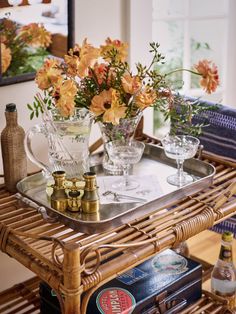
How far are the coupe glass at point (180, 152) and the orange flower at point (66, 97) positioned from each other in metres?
0.38

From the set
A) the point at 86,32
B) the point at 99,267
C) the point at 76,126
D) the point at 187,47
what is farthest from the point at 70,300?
the point at 187,47

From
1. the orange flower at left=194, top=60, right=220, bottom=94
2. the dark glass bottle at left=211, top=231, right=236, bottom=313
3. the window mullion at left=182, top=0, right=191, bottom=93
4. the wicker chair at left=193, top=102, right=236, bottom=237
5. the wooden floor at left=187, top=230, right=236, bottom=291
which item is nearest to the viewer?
the orange flower at left=194, top=60, right=220, bottom=94

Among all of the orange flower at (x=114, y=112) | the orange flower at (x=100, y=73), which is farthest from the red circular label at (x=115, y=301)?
the orange flower at (x=100, y=73)

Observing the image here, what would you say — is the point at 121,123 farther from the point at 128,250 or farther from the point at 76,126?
the point at 128,250

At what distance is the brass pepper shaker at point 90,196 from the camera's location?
5.45 feet

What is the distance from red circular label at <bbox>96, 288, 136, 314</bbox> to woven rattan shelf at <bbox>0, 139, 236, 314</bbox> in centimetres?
12

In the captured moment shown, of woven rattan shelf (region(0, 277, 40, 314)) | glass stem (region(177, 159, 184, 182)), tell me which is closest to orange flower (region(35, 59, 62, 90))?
glass stem (region(177, 159, 184, 182))

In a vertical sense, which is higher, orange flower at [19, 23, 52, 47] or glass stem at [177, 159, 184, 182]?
orange flower at [19, 23, 52, 47]

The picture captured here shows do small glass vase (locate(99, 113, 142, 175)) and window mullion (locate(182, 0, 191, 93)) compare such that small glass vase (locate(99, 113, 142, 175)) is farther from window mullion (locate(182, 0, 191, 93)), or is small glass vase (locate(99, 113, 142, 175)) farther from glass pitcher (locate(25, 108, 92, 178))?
window mullion (locate(182, 0, 191, 93))

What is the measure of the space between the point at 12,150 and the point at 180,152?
1.60 feet

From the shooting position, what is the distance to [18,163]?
6.13 ft

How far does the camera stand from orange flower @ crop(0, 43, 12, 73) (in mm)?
2002

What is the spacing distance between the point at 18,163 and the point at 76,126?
215mm

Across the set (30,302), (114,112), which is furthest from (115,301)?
(114,112)
